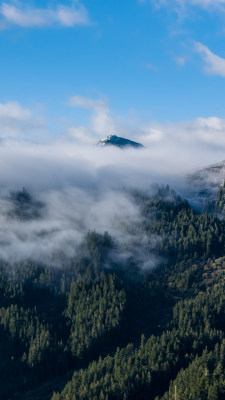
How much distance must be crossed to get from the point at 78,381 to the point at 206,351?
62412 millimetres

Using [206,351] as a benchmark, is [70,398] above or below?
below

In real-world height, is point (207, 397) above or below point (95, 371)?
above

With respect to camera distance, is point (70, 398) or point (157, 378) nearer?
point (70, 398)

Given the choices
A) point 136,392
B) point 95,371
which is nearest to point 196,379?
point 136,392

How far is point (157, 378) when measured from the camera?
191m

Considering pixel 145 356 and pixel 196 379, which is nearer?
pixel 196 379

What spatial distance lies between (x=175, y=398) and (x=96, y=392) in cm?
3914

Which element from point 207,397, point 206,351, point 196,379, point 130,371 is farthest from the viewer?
point 206,351

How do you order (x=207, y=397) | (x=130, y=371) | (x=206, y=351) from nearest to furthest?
(x=207, y=397), (x=130, y=371), (x=206, y=351)

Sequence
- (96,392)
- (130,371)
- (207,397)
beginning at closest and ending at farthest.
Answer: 1. (207,397)
2. (96,392)
3. (130,371)

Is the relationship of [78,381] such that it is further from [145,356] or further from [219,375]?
[219,375]

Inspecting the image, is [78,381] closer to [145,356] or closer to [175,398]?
[145,356]

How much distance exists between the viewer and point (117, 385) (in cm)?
17700

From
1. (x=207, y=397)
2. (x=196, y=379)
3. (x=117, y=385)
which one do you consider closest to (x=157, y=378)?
(x=117, y=385)
